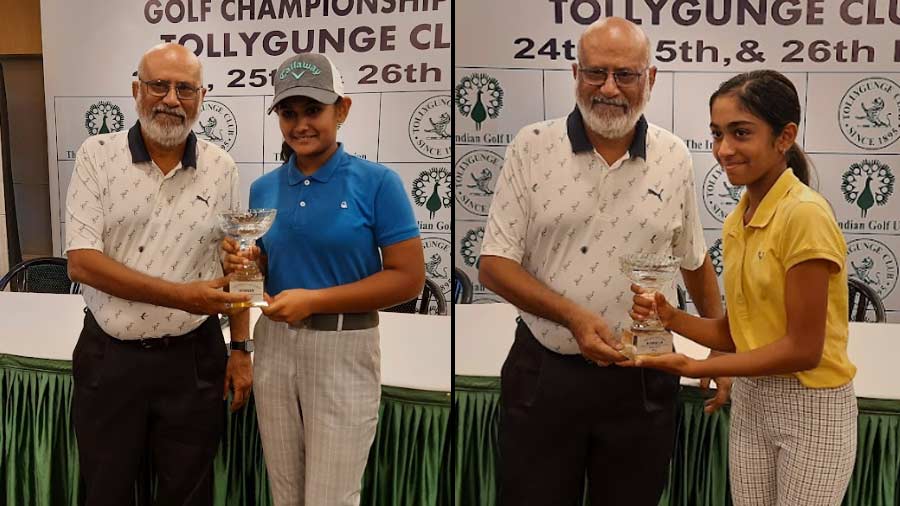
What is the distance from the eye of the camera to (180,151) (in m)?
2.02

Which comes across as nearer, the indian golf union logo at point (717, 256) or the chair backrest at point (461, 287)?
the indian golf union logo at point (717, 256)

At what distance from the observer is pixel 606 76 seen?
1.77 meters

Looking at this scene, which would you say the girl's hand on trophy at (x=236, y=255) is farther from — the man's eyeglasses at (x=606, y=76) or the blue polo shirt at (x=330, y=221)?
the man's eyeglasses at (x=606, y=76)

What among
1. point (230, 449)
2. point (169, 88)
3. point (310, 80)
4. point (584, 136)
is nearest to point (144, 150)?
point (169, 88)

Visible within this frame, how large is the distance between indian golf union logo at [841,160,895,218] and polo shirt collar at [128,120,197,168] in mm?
1587

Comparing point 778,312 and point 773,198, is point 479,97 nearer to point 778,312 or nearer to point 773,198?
point 773,198

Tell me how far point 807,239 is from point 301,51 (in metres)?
1.31

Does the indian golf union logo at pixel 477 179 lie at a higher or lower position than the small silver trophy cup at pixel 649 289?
higher

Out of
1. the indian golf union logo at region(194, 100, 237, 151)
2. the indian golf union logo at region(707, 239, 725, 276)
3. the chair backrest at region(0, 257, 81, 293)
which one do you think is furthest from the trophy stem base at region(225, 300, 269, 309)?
the indian golf union logo at region(707, 239, 725, 276)

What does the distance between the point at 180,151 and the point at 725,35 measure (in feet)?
4.54

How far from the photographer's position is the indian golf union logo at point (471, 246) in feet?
6.55

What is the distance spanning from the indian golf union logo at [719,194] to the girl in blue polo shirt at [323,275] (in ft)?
2.38

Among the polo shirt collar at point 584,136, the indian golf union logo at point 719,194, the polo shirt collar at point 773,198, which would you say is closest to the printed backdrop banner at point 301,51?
the polo shirt collar at point 584,136

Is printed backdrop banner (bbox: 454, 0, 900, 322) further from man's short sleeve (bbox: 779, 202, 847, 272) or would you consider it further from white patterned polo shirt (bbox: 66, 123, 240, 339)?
white patterned polo shirt (bbox: 66, 123, 240, 339)
